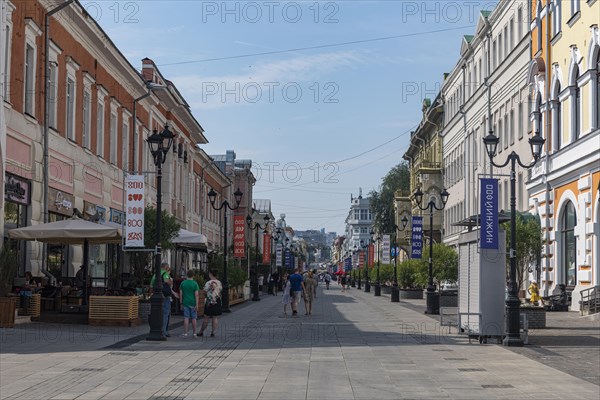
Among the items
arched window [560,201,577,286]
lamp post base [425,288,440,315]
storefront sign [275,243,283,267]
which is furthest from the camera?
storefront sign [275,243,283,267]

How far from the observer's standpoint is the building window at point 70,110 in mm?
32625

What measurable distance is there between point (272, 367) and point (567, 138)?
84.7 ft

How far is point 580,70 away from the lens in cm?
3609

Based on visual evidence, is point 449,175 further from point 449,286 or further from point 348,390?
point 348,390

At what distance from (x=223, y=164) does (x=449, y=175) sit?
37.0 metres

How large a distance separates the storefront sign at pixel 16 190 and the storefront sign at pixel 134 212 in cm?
321

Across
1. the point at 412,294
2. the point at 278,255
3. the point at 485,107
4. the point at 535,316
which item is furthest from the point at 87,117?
the point at 278,255

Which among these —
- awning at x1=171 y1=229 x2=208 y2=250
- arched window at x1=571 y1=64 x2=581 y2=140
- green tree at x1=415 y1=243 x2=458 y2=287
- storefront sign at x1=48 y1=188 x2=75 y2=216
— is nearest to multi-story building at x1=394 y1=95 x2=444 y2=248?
green tree at x1=415 y1=243 x2=458 y2=287

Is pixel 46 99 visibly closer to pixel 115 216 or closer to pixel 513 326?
pixel 115 216

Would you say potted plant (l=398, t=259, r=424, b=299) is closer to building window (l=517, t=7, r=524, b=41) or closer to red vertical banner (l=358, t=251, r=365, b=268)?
building window (l=517, t=7, r=524, b=41)

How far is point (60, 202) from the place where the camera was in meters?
30.8

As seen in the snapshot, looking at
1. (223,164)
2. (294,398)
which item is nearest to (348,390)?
(294,398)

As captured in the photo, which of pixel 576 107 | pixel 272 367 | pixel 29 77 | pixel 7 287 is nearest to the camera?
pixel 272 367

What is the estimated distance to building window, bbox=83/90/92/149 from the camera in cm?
3503
